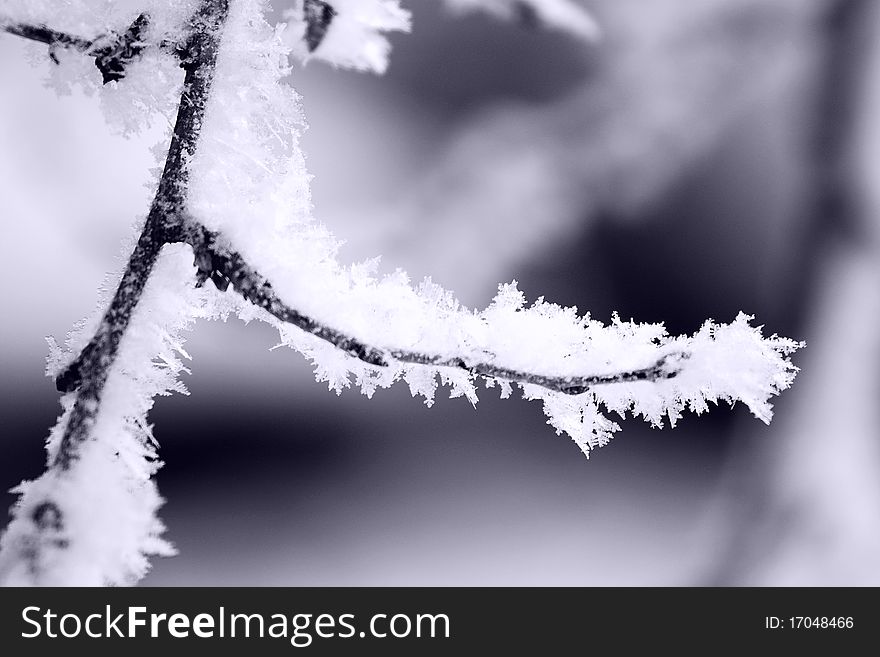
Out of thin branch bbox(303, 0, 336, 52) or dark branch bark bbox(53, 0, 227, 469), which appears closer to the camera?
dark branch bark bbox(53, 0, 227, 469)

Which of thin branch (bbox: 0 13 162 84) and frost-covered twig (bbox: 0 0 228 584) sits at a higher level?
thin branch (bbox: 0 13 162 84)

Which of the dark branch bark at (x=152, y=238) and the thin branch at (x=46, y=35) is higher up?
the thin branch at (x=46, y=35)

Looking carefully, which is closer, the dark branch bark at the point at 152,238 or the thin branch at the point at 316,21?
the dark branch bark at the point at 152,238

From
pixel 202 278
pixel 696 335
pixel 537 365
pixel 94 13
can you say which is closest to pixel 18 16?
pixel 94 13

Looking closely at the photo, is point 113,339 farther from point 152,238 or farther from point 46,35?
point 46,35

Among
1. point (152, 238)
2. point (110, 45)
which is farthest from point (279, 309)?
point (110, 45)

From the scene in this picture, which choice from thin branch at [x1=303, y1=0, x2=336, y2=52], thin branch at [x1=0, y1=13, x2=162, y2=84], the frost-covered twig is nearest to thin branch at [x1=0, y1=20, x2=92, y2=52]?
thin branch at [x1=0, y1=13, x2=162, y2=84]

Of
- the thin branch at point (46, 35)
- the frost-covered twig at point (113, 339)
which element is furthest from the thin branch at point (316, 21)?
the thin branch at point (46, 35)

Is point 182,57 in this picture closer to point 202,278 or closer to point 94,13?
point 94,13

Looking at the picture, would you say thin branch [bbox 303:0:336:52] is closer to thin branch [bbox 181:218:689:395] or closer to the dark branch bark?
the dark branch bark

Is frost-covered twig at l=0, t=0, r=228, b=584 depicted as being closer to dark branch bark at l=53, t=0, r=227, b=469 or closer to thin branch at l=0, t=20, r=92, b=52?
dark branch bark at l=53, t=0, r=227, b=469

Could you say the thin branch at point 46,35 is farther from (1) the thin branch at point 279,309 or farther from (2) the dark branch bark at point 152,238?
(1) the thin branch at point 279,309

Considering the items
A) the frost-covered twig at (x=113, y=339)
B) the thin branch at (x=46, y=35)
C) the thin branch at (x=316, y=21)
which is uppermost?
the thin branch at (x=316, y=21)

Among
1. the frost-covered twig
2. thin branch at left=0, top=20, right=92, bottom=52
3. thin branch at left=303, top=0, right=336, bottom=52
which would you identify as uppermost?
thin branch at left=303, top=0, right=336, bottom=52
